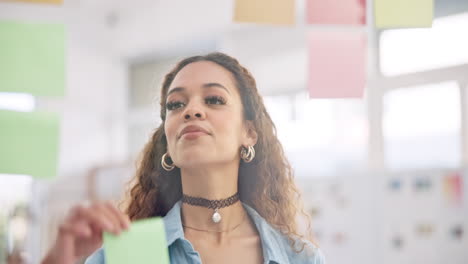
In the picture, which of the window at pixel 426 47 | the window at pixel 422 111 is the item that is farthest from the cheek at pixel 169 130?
the window at pixel 422 111

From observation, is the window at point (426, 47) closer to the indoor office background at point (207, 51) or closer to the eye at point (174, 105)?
the indoor office background at point (207, 51)

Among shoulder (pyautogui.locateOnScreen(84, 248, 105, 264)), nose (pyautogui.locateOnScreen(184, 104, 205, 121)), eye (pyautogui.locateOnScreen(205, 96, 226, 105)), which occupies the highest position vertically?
eye (pyautogui.locateOnScreen(205, 96, 226, 105))

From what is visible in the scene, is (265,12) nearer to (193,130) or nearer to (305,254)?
(193,130)

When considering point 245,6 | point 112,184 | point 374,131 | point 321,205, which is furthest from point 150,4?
point 112,184

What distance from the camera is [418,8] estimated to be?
62cm

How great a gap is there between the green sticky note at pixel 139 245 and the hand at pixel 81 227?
0.01m

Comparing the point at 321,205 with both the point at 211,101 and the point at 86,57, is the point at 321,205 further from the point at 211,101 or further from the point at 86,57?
the point at 211,101

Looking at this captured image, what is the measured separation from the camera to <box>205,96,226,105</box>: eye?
0.53 meters

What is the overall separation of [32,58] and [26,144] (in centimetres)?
10

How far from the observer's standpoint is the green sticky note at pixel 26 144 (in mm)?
521

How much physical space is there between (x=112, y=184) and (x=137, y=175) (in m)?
2.16

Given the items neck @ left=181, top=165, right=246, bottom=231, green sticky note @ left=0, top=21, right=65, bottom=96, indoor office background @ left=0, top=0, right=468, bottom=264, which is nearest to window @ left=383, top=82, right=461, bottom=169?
indoor office background @ left=0, top=0, right=468, bottom=264

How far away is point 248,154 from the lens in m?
0.56

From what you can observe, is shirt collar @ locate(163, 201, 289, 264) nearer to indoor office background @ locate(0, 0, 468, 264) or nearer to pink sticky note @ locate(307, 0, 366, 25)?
indoor office background @ locate(0, 0, 468, 264)
